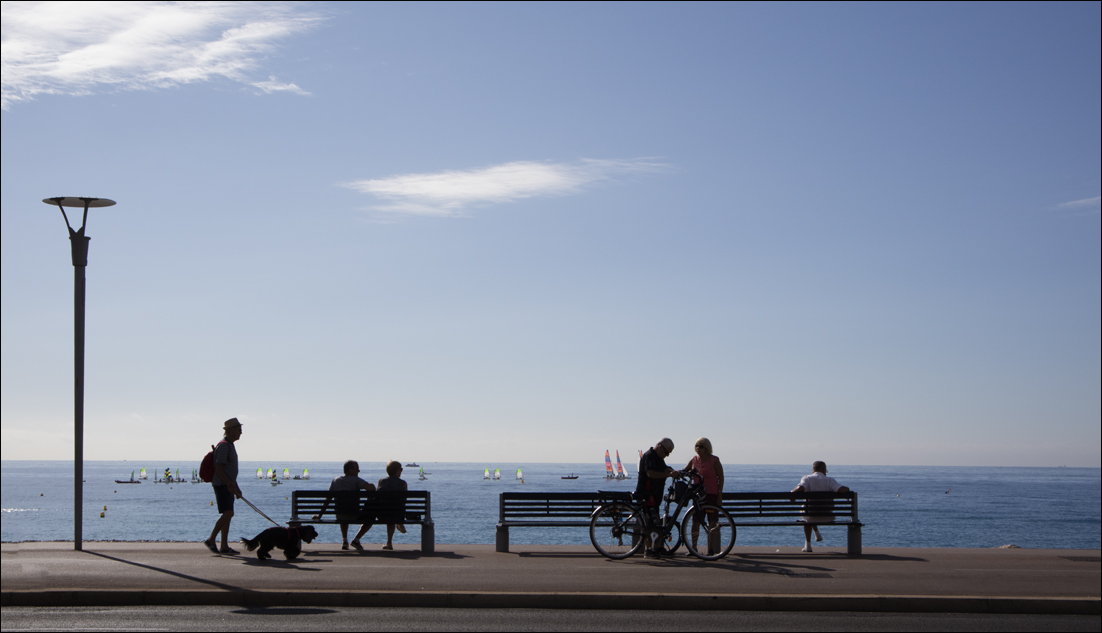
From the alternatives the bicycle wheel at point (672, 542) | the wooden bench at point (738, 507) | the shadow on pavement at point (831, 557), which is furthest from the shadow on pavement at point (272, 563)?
the shadow on pavement at point (831, 557)

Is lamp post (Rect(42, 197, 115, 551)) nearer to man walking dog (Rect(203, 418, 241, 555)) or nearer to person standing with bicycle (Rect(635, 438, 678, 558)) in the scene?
man walking dog (Rect(203, 418, 241, 555))

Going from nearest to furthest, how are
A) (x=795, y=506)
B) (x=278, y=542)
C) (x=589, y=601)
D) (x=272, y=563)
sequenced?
1. (x=589, y=601)
2. (x=272, y=563)
3. (x=278, y=542)
4. (x=795, y=506)

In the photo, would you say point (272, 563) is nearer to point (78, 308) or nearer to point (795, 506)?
point (78, 308)

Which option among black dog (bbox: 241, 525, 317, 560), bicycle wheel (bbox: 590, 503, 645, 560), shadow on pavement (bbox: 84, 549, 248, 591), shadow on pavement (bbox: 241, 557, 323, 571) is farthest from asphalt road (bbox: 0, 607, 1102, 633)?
bicycle wheel (bbox: 590, 503, 645, 560)

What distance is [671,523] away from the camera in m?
13.1

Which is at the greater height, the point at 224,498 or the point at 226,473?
the point at 226,473

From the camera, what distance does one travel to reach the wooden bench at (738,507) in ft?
46.7

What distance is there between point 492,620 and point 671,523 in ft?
15.1

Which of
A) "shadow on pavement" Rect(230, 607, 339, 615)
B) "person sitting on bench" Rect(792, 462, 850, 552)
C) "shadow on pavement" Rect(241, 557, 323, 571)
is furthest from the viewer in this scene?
"person sitting on bench" Rect(792, 462, 850, 552)

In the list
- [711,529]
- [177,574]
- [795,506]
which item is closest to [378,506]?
[177,574]

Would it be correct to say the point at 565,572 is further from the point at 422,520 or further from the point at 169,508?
the point at 169,508

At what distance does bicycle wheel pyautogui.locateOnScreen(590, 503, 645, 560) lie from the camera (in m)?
13.1

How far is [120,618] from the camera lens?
8.88 m

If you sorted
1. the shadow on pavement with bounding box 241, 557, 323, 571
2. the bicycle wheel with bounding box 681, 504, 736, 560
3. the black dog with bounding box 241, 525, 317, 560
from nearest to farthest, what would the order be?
the shadow on pavement with bounding box 241, 557, 323, 571 < the black dog with bounding box 241, 525, 317, 560 < the bicycle wheel with bounding box 681, 504, 736, 560
